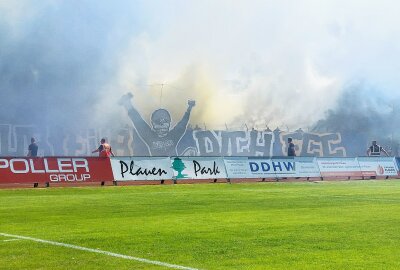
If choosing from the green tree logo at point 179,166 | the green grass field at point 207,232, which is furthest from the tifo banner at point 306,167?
the green grass field at point 207,232

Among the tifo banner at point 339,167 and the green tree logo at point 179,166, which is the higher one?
the green tree logo at point 179,166

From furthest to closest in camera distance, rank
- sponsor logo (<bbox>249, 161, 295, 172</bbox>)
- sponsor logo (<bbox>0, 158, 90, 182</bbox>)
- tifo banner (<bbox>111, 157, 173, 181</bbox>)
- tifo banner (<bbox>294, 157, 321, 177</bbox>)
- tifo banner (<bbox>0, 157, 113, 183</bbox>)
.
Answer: tifo banner (<bbox>294, 157, 321, 177</bbox>) < sponsor logo (<bbox>249, 161, 295, 172</bbox>) < tifo banner (<bbox>111, 157, 173, 181</bbox>) < sponsor logo (<bbox>0, 158, 90, 182</bbox>) < tifo banner (<bbox>0, 157, 113, 183</bbox>)

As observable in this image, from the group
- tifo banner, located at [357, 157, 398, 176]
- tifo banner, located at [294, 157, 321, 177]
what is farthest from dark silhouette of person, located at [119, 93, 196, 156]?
tifo banner, located at [357, 157, 398, 176]

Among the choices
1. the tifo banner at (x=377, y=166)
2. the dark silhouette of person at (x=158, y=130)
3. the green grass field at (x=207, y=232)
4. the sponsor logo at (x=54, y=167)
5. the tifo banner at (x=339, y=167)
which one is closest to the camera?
the green grass field at (x=207, y=232)

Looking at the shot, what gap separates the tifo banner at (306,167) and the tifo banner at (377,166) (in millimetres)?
3440

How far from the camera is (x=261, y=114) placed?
5762 cm

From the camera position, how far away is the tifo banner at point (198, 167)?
3106 cm

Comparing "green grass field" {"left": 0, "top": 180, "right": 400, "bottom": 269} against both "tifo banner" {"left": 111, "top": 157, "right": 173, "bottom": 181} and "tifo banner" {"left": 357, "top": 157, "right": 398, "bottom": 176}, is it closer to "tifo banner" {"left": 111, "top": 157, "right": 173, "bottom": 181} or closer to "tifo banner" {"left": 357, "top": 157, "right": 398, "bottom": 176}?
"tifo banner" {"left": 111, "top": 157, "right": 173, "bottom": 181}

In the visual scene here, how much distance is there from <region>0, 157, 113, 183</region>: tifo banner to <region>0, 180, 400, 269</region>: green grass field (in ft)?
18.0

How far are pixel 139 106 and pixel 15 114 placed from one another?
1027 centimetres

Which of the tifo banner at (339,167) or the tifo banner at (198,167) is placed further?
the tifo banner at (339,167)

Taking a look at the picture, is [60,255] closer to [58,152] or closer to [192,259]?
[192,259]

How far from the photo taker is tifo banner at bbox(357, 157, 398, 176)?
3800cm

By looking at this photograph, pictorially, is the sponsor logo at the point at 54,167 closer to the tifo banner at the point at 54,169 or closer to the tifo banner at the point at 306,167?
the tifo banner at the point at 54,169
